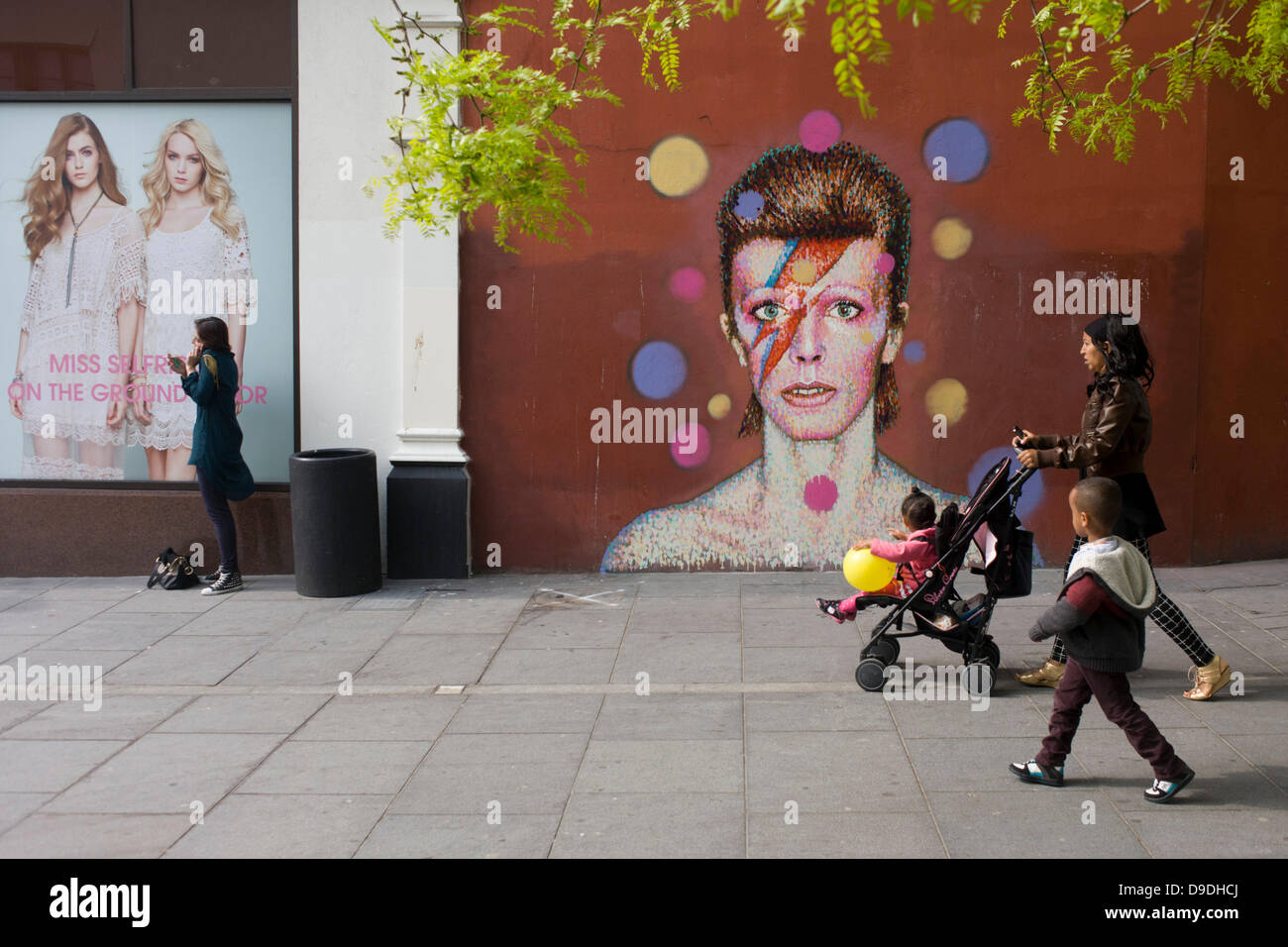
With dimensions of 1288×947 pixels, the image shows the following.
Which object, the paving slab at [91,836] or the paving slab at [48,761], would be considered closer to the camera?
the paving slab at [91,836]

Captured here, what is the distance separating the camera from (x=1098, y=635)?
15.7 ft

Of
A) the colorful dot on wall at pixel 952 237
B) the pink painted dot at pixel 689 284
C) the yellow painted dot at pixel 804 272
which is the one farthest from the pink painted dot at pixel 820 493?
the colorful dot on wall at pixel 952 237

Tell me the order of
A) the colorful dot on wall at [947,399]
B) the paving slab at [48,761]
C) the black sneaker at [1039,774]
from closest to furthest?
1. the black sneaker at [1039,774]
2. the paving slab at [48,761]
3. the colorful dot on wall at [947,399]

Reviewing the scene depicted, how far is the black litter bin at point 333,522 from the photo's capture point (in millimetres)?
8602

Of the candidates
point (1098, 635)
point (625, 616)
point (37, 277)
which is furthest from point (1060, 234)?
point (37, 277)

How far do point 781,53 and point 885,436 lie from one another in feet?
9.88

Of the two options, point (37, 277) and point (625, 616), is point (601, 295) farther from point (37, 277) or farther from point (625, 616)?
point (37, 277)

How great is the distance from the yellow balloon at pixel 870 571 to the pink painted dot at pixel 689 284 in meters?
3.31

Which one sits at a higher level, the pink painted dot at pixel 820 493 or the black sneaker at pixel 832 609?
the pink painted dot at pixel 820 493

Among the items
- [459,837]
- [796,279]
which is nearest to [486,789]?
[459,837]

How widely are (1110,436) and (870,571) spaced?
4.64 ft

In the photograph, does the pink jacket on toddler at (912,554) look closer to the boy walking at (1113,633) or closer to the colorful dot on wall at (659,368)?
the boy walking at (1113,633)
